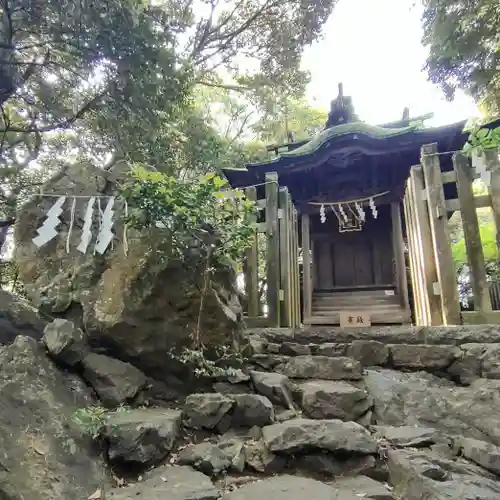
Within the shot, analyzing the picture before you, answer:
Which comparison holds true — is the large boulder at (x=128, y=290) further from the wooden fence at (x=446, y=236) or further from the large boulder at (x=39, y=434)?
the wooden fence at (x=446, y=236)

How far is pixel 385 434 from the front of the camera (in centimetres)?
293

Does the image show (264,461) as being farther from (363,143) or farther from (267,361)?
(363,143)

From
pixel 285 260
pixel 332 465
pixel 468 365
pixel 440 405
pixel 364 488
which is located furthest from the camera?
pixel 285 260

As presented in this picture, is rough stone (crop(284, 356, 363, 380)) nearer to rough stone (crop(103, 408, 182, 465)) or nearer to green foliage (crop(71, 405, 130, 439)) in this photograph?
rough stone (crop(103, 408, 182, 465))

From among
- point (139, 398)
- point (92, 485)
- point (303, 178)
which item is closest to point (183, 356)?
point (139, 398)

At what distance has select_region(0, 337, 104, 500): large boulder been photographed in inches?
79.3

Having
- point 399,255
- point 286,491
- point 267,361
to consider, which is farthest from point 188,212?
point 399,255

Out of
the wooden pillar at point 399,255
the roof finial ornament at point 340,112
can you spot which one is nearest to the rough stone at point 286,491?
the wooden pillar at point 399,255

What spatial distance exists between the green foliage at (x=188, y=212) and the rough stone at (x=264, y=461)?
1.79 m

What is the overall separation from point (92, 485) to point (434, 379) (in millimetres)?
3218

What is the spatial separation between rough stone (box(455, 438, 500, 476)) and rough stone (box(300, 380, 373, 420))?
785 millimetres

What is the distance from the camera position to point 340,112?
29.8 feet

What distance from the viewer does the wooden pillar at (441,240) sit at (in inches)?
184

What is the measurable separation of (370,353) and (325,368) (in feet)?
2.06
